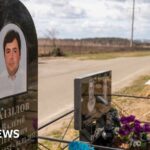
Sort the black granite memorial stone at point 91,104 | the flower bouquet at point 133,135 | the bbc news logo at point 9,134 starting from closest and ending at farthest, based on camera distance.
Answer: the bbc news logo at point 9,134
the black granite memorial stone at point 91,104
the flower bouquet at point 133,135

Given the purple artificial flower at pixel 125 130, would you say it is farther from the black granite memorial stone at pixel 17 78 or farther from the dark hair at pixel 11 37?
the dark hair at pixel 11 37

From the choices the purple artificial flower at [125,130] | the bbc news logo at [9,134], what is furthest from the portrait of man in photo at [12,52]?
the purple artificial flower at [125,130]

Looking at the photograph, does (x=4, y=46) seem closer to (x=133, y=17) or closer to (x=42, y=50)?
(x=42, y=50)

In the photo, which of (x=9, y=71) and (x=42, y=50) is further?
(x=42, y=50)

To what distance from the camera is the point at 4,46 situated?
361 cm

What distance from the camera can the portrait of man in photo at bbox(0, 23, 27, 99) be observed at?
361 cm

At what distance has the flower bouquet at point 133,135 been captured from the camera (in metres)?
5.41

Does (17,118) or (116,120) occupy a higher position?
(17,118)

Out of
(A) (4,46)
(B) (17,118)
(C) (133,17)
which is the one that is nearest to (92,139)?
(B) (17,118)

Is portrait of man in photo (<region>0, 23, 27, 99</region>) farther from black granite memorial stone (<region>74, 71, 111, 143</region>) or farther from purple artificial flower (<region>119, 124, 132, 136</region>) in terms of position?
purple artificial flower (<region>119, 124, 132, 136</region>)

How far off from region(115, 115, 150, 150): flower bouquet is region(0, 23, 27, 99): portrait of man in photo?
6.61 ft

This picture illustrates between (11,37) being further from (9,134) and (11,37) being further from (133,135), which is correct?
(133,135)

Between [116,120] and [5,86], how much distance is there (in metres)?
2.83

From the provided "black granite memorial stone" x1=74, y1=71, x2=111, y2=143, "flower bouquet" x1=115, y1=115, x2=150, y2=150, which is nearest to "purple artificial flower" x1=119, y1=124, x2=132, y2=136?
"flower bouquet" x1=115, y1=115, x2=150, y2=150
